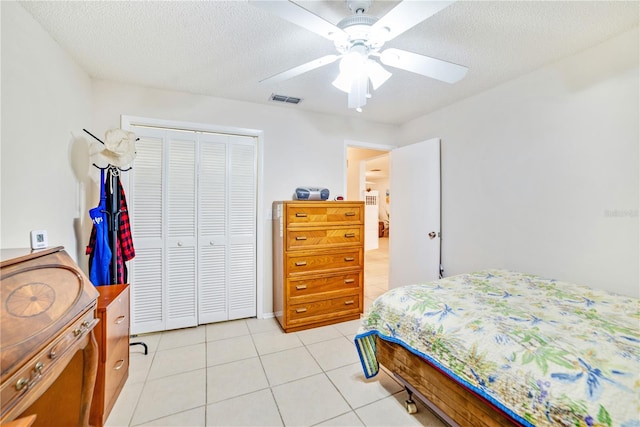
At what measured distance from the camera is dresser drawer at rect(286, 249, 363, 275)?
2.76 m

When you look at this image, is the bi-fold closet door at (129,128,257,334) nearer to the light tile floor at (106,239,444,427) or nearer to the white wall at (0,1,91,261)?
the light tile floor at (106,239,444,427)

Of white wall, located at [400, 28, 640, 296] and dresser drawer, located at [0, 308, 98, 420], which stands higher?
white wall, located at [400, 28, 640, 296]

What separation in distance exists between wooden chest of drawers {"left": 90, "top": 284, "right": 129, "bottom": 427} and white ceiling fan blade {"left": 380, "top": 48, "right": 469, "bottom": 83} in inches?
85.9

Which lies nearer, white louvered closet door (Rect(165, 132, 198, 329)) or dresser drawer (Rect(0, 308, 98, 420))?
dresser drawer (Rect(0, 308, 98, 420))

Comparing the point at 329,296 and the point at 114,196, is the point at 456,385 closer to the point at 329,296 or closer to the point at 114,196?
the point at 329,296

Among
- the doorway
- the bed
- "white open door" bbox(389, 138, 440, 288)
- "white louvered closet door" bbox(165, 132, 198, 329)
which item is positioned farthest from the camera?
the doorway

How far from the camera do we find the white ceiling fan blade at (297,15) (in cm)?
111

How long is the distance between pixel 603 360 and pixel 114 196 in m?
3.07

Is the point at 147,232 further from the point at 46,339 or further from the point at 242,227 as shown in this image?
the point at 46,339

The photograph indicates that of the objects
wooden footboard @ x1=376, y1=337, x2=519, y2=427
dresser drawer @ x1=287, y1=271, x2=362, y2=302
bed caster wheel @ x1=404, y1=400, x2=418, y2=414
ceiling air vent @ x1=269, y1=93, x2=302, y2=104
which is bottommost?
bed caster wheel @ x1=404, y1=400, x2=418, y2=414

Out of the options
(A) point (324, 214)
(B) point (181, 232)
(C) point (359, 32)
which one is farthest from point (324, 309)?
(C) point (359, 32)

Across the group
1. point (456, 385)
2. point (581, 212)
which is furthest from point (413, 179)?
point (456, 385)

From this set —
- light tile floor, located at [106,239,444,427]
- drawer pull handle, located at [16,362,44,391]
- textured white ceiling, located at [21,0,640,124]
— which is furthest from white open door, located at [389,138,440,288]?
drawer pull handle, located at [16,362,44,391]

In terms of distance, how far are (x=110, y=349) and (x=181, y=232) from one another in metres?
1.33
